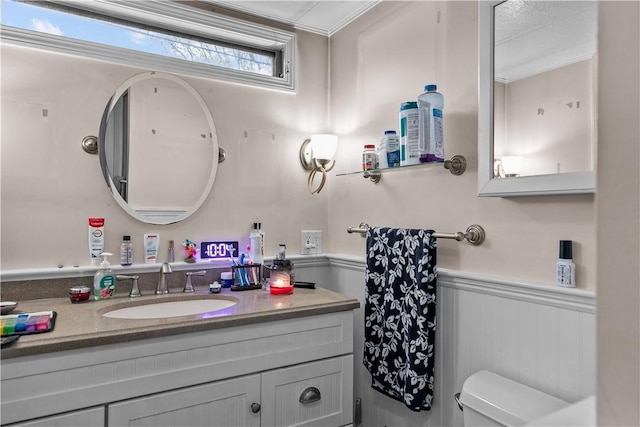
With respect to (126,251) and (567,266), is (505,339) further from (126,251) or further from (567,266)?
(126,251)

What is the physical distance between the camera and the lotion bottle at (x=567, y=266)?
1.14m

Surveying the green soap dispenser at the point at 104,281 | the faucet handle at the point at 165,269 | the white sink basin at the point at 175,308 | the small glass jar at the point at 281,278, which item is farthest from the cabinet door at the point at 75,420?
the small glass jar at the point at 281,278

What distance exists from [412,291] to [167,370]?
0.90 meters

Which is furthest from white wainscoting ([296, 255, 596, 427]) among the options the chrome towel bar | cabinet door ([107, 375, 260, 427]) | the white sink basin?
the white sink basin

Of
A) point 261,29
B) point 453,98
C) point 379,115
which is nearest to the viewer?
point 453,98

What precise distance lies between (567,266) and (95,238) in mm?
1671

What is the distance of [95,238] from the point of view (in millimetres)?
1597

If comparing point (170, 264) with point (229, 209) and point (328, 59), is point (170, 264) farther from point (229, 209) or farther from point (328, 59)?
point (328, 59)

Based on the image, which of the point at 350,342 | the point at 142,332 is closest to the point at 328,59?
the point at 350,342

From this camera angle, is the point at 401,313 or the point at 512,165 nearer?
the point at 512,165

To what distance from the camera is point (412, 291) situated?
1543mm

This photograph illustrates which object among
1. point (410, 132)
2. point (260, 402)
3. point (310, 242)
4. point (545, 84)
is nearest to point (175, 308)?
point (260, 402)

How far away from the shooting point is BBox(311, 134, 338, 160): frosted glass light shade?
2.06 meters

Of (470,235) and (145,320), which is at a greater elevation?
(470,235)
